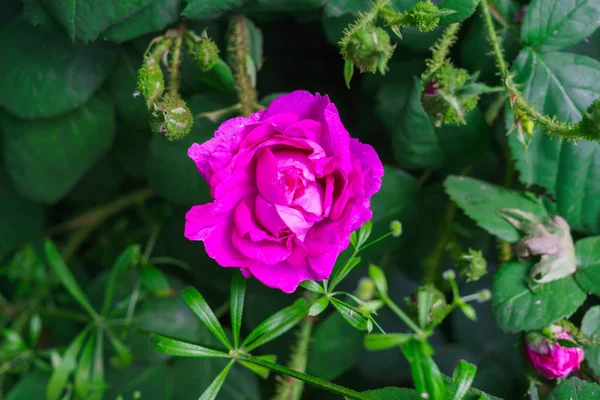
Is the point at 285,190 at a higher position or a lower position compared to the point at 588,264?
higher

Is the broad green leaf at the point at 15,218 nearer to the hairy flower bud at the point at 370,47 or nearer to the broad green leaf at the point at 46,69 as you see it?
the broad green leaf at the point at 46,69

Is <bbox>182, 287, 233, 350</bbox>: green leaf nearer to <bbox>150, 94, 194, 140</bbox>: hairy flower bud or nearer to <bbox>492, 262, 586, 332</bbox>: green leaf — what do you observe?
<bbox>150, 94, 194, 140</bbox>: hairy flower bud

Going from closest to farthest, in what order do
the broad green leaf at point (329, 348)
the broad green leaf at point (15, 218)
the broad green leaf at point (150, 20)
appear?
the broad green leaf at point (150, 20) < the broad green leaf at point (329, 348) < the broad green leaf at point (15, 218)

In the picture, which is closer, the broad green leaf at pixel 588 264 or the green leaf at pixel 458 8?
the green leaf at pixel 458 8

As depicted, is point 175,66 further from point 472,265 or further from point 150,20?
point 472,265

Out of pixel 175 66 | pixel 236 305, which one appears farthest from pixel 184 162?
pixel 236 305

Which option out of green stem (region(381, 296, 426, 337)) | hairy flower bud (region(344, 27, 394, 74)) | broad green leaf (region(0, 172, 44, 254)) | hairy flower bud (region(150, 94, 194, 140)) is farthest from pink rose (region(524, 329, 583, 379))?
broad green leaf (region(0, 172, 44, 254))

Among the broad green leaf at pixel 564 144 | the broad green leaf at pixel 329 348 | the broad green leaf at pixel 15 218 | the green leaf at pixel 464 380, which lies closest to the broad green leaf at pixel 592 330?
the broad green leaf at pixel 564 144
